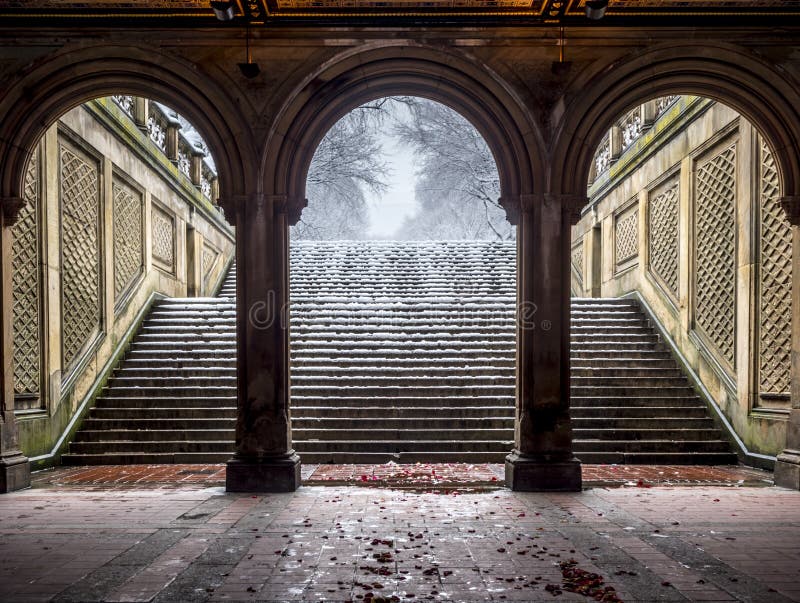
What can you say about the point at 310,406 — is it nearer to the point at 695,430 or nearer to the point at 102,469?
the point at 102,469

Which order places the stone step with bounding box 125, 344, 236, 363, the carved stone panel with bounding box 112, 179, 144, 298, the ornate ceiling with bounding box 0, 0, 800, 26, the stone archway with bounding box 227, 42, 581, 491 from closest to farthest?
Answer: the ornate ceiling with bounding box 0, 0, 800, 26 < the stone archway with bounding box 227, 42, 581, 491 < the stone step with bounding box 125, 344, 236, 363 < the carved stone panel with bounding box 112, 179, 144, 298

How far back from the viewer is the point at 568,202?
7047mm

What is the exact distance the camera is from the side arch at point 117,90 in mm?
6914

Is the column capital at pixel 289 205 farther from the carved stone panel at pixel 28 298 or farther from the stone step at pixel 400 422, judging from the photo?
the carved stone panel at pixel 28 298

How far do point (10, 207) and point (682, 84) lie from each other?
280 inches

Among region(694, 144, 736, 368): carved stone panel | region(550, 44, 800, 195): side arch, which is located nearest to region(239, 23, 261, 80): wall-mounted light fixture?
region(550, 44, 800, 195): side arch

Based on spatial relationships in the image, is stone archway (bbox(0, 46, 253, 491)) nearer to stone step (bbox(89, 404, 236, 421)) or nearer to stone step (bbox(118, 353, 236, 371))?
stone step (bbox(89, 404, 236, 421))

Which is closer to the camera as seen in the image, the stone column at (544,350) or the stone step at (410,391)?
the stone column at (544,350)

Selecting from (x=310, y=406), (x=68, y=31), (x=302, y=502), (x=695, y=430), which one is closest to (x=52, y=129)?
(x=68, y=31)

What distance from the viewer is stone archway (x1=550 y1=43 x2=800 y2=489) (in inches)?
273

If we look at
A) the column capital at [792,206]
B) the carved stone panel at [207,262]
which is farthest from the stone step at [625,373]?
the carved stone panel at [207,262]

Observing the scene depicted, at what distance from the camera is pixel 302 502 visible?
6.28 meters

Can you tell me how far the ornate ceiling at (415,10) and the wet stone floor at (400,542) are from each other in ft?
15.4

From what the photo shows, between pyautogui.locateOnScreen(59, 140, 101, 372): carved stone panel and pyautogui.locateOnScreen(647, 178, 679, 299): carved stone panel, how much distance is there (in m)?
9.12
